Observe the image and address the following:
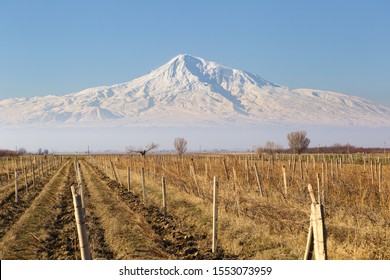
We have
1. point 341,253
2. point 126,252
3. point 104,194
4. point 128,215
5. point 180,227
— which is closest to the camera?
point 341,253

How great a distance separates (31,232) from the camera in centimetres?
1103

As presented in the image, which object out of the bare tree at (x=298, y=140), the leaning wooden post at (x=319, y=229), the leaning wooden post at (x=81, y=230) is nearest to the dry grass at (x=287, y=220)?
the leaning wooden post at (x=319, y=229)

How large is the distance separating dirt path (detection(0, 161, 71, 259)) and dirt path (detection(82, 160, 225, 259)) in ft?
8.13

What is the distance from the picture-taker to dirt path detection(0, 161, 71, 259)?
29.8 ft

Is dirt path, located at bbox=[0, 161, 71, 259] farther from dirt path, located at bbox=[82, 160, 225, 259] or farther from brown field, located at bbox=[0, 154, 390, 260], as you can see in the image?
dirt path, located at bbox=[82, 160, 225, 259]

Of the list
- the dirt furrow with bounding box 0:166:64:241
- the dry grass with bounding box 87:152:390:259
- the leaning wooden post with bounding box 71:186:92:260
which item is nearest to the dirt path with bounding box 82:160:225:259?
the dry grass with bounding box 87:152:390:259

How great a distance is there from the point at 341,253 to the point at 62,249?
5442 millimetres

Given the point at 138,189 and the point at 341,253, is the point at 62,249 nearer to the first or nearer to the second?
the point at 341,253

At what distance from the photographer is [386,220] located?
33.1 ft

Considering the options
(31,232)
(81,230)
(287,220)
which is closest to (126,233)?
(31,232)

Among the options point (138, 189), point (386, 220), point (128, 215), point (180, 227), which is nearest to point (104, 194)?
point (138, 189)

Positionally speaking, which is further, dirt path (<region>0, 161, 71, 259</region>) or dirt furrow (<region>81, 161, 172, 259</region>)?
dirt path (<region>0, 161, 71, 259</region>)
